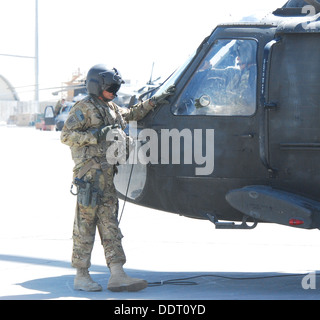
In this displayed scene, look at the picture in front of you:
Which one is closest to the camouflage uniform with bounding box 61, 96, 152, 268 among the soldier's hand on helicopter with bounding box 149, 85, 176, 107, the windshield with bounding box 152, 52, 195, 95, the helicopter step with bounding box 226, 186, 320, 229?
the soldier's hand on helicopter with bounding box 149, 85, 176, 107

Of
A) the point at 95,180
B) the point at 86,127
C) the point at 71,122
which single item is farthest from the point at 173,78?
the point at 95,180

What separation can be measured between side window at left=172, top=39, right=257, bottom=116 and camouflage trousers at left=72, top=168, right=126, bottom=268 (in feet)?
3.09

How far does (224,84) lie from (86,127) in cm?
126

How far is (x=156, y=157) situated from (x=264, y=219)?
1188mm

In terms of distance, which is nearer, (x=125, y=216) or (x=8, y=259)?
(x=8, y=259)

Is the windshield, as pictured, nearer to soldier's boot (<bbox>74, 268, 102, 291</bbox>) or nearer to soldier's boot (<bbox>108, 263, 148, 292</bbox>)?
soldier's boot (<bbox>108, 263, 148, 292</bbox>)

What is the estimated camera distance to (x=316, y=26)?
6988 mm

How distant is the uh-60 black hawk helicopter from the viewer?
7.01 m

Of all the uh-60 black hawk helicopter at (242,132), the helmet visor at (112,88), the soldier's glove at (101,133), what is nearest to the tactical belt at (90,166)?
the soldier's glove at (101,133)

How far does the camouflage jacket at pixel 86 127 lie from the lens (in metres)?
7.06

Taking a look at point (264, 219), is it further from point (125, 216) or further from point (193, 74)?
point (125, 216)

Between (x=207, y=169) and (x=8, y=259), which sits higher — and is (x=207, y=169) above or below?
above
